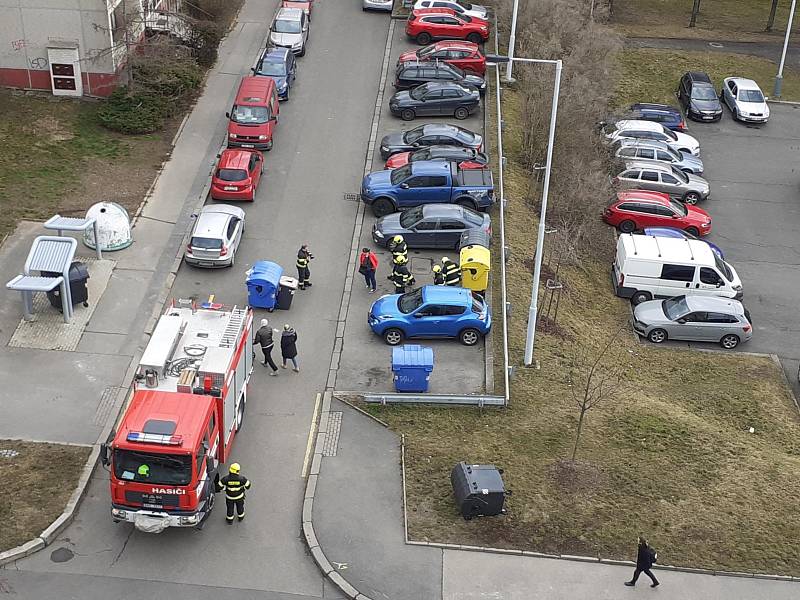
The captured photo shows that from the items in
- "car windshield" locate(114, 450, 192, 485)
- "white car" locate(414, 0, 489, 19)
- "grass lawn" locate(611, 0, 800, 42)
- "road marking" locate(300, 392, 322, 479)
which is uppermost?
"car windshield" locate(114, 450, 192, 485)

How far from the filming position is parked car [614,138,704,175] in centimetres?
3934

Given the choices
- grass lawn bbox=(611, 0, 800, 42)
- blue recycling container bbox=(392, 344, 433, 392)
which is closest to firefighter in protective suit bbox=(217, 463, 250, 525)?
blue recycling container bbox=(392, 344, 433, 392)

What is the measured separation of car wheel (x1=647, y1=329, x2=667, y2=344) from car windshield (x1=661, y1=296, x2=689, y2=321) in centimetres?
49

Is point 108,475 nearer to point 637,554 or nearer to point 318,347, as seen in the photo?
point 318,347

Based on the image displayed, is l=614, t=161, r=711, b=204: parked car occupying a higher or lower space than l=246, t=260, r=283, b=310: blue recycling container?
lower

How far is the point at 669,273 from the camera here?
105ft

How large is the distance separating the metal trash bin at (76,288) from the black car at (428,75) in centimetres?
1721

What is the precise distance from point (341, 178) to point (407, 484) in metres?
15.3

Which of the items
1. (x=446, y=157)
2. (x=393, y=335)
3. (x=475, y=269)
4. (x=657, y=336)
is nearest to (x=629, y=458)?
(x=393, y=335)

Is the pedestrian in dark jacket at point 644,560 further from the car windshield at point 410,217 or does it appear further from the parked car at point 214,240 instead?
the parked car at point 214,240

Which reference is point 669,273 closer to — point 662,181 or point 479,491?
point 662,181

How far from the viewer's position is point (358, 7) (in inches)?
1900

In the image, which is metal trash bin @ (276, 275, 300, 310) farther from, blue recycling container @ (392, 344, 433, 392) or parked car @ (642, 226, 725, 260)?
parked car @ (642, 226, 725, 260)

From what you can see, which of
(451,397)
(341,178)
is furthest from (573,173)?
(451,397)
